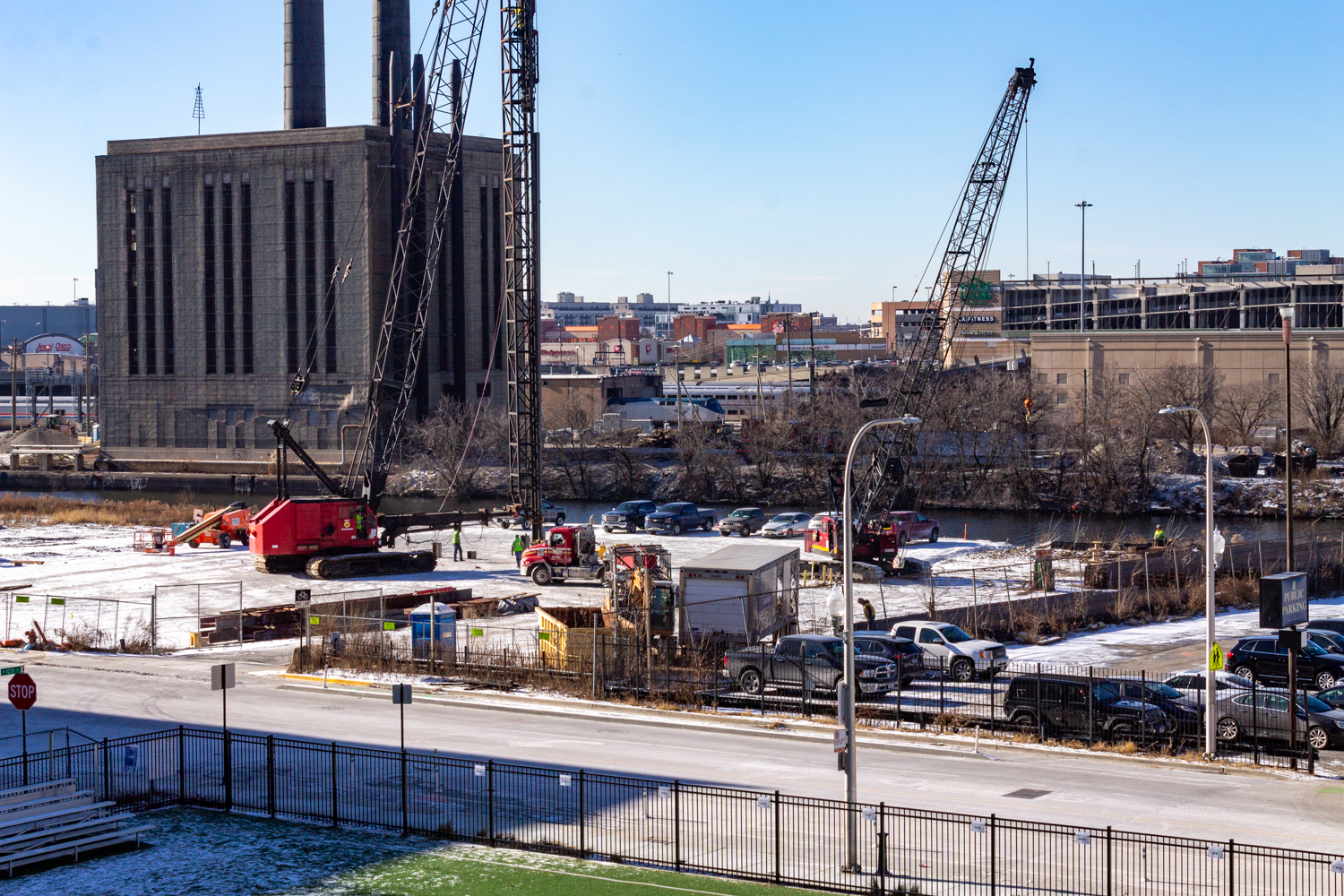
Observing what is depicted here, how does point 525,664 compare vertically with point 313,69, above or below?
below

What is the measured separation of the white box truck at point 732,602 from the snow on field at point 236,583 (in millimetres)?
2607

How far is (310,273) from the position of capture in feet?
388

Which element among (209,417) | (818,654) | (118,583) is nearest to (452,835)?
(818,654)

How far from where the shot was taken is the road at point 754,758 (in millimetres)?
22062

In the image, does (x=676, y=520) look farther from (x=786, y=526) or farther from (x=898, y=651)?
(x=898, y=651)

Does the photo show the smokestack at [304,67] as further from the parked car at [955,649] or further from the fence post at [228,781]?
the fence post at [228,781]

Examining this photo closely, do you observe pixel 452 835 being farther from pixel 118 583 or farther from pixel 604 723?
pixel 118 583

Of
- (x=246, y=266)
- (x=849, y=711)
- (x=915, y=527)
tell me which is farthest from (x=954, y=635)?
(x=246, y=266)

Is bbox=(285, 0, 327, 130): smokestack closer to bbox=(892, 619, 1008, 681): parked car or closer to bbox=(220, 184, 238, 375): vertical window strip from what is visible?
bbox=(220, 184, 238, 375): vertical window strip

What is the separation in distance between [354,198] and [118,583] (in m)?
68.5

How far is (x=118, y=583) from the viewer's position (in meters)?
52.9

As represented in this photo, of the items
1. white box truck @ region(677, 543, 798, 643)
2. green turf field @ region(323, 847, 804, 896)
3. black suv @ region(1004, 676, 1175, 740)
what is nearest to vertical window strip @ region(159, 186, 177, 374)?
white box truck @ region(677, 543, 798, 643)

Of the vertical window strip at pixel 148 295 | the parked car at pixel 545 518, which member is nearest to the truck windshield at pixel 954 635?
the parked car at pixel 545 518

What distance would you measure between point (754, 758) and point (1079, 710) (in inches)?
277
